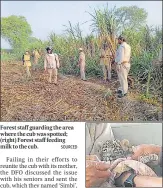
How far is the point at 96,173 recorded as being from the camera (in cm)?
600

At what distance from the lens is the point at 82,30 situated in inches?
237

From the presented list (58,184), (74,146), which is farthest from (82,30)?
(58,184)

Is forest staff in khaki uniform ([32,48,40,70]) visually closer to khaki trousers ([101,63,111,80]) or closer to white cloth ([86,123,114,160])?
khaki trousers ([101,63,111,80])

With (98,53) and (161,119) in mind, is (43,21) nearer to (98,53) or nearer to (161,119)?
(98,53)

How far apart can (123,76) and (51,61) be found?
3.34ft

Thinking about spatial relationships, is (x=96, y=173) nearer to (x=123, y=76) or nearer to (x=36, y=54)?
(x=123, y=76)

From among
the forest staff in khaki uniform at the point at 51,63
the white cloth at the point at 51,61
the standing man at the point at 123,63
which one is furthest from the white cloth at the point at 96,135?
the white cloth at the point at 51,61

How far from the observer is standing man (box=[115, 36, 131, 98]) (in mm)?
6031

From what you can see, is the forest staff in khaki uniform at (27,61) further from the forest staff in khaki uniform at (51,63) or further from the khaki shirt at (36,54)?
the forest staff in khaki uniform at (51,63)

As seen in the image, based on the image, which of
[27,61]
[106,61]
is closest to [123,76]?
[106,61]

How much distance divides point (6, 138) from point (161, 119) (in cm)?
208

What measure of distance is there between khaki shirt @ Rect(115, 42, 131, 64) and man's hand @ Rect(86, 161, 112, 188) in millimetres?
1434

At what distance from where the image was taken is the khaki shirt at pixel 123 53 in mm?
6047

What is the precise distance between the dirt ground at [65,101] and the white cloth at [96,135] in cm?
11
